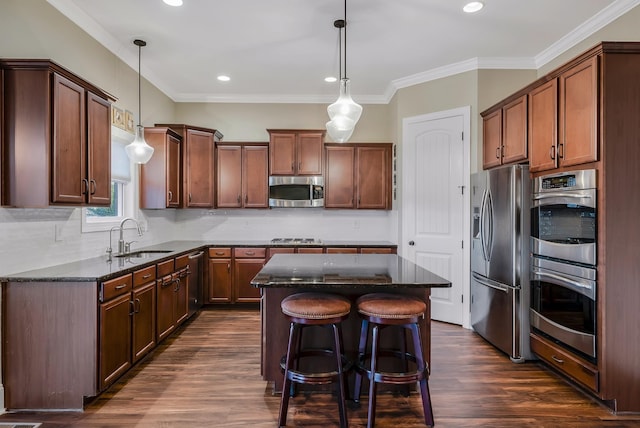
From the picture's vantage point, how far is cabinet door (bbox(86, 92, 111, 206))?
2.66m

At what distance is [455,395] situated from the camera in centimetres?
254

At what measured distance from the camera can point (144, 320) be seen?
298 cm

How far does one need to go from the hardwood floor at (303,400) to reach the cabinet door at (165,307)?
0.21 m

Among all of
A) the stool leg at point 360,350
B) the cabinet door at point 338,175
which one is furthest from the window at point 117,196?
the stool leg at point 360,350

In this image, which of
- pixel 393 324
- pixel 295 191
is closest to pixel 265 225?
pixel 295 191

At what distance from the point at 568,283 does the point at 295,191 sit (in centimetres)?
328

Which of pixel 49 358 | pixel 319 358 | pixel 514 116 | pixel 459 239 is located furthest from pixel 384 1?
pixel 49 358

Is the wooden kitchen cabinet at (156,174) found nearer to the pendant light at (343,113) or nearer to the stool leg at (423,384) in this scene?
the pendant light at (343,113)

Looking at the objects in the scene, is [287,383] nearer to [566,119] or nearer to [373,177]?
[566,119]

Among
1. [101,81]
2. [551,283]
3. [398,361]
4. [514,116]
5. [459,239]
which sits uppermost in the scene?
[101,81]

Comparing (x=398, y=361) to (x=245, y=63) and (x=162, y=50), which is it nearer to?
(x=245, y=63)

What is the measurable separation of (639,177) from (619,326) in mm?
985

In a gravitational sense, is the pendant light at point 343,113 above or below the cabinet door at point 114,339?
above

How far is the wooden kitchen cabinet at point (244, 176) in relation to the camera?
4.93m
